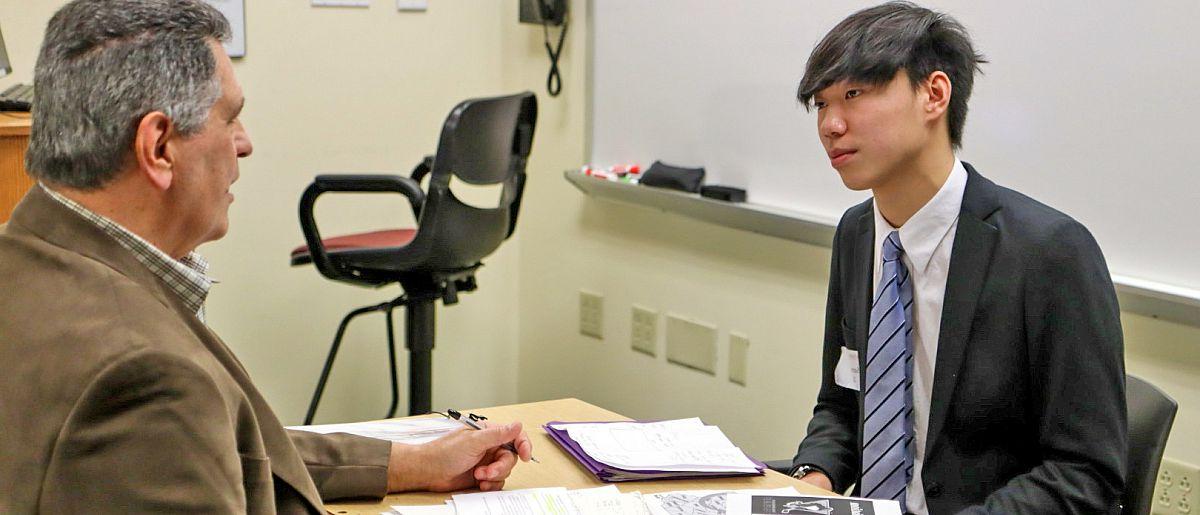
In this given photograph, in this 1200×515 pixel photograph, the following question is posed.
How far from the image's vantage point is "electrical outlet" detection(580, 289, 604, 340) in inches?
148

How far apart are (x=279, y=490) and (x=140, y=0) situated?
1.55ft

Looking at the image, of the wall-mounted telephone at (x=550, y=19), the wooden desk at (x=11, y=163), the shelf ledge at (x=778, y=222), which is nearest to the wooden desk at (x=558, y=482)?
the shelf ledge at (x=778, y=222)

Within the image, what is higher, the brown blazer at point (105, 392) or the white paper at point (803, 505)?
the brown blazer at point (105, 392)

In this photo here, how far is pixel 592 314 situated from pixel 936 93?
2.14 meters

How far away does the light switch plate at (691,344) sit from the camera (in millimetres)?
3340

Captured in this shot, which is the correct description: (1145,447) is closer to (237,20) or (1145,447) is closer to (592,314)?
(592,314)

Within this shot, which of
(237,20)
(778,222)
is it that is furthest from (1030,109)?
(237,20)

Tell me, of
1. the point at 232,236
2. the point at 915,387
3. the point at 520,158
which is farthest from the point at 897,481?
the point at 232,236

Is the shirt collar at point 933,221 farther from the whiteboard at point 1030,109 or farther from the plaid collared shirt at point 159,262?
the plaid collared shirt at point 159,262

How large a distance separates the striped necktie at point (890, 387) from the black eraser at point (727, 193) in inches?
52.1

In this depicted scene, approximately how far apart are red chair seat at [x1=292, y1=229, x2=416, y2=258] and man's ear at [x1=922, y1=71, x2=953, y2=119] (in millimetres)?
1664

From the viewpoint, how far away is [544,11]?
3666 mm

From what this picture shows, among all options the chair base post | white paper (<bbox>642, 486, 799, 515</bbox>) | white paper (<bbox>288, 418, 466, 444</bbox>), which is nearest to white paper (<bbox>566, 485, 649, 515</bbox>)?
white paper (<bbox>642, 486, 799, 515</bbox>)

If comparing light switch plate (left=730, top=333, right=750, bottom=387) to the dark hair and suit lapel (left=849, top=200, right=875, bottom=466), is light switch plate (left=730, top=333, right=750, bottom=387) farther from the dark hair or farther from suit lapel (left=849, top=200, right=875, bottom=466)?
the dark hair
